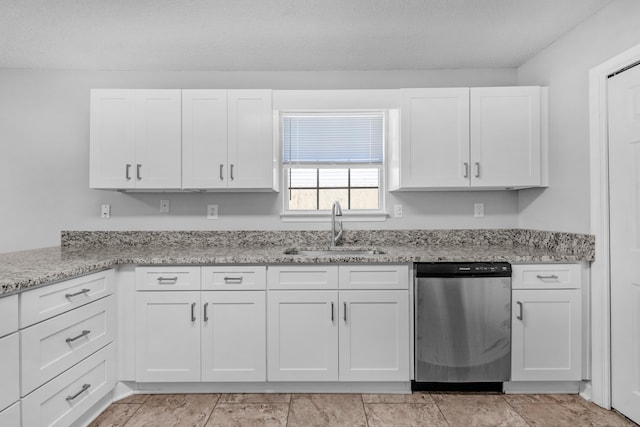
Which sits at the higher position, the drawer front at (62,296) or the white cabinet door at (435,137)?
the white cabinet door at (435,137)

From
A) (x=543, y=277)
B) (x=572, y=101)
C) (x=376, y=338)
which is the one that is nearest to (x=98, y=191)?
(x=376, y=338)

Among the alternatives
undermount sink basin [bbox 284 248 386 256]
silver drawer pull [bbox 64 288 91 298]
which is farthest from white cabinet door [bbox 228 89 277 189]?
silver drawer pull [bbox 64 288 91 298]

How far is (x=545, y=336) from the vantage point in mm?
2254

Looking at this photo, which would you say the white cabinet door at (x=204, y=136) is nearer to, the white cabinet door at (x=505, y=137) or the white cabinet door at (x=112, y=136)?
the white cabinet door at (x=112, y=136)

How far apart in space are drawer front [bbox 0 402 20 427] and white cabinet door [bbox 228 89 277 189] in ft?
5.48

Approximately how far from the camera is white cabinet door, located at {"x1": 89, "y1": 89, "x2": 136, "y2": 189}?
2.65 metres

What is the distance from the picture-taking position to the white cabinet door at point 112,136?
2650mm

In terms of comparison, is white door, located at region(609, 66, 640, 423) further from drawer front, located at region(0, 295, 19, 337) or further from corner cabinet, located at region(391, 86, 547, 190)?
drawer front, located at region(0, 295, 19, 337)

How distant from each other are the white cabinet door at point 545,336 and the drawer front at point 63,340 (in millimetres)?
2508

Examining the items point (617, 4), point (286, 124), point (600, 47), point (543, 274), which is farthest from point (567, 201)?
point (286, 124)

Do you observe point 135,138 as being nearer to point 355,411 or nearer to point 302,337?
point 302,337

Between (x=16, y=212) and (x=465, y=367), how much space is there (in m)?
3.63

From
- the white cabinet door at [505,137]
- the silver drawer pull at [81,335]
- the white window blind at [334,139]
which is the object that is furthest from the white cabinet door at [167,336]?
the white cabinet door at [505,137]

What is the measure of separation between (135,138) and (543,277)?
298 centimetres
